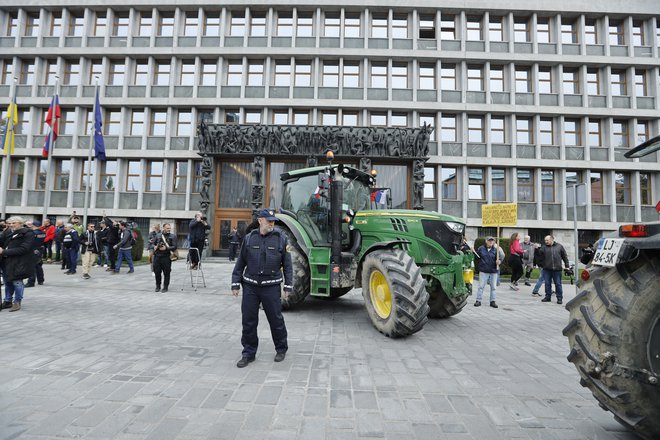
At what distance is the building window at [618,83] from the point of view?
2458 centimetres

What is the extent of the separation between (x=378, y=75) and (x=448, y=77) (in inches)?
204

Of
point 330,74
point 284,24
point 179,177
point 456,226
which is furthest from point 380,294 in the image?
point 284,24

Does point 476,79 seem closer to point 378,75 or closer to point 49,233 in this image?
point 378,75

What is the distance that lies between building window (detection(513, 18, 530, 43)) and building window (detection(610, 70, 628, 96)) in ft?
22.6

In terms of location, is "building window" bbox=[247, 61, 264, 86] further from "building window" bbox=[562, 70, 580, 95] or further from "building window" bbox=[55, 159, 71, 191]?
"building window" bbox=[562, 70, 580, 95]

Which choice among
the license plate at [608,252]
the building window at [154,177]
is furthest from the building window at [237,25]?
the license plate at [608,252]

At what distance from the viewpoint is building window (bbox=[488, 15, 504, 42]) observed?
25047 millimetres

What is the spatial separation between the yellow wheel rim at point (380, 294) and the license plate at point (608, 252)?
9.93 ft

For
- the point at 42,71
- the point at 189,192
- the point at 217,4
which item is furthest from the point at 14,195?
the point at 217,4

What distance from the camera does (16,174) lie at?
25297 millimetres

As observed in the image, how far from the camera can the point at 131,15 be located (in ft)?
82.7

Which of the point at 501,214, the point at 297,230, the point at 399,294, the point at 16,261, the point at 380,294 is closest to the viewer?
the point at 399,294

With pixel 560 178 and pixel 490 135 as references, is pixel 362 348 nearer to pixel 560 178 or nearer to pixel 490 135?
pixel 490 135

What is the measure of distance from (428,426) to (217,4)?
97.6 ft
